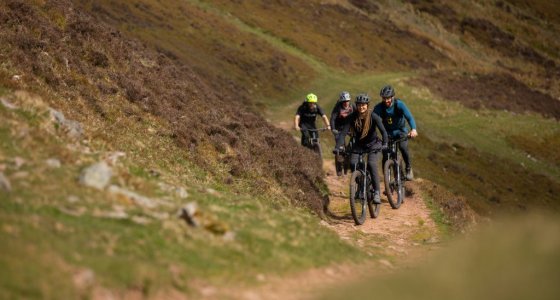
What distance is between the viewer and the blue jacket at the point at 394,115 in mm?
16406

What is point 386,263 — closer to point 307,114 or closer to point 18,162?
point 18,162

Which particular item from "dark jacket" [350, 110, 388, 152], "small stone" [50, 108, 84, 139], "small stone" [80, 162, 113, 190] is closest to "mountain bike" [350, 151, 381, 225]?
"dark jacket" [350, 110, 388, 152]

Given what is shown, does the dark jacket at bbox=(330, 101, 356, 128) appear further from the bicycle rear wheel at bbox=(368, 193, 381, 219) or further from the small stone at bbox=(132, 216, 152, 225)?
the small stone at bbox=(132, 216, 152, 225)

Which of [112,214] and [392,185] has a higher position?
[112,214]

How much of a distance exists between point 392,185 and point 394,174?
0.36 metres

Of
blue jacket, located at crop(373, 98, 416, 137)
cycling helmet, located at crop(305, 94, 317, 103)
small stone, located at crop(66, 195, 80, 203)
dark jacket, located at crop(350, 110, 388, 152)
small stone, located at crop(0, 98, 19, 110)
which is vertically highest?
blue jacket, located at crop(373, 98, 416, 137)

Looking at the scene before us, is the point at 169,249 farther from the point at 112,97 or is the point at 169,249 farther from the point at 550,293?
the point at 112,97

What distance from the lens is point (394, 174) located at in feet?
58.3

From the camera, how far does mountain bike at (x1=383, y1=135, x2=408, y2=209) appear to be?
55.8 feet

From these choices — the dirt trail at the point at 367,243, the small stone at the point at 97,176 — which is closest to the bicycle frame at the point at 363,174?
the dirt trail at the point at 367,243

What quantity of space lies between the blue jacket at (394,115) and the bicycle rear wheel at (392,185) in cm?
93

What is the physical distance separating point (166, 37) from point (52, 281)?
44544 millimetres

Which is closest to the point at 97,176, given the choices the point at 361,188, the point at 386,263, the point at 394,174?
the point at 386,263

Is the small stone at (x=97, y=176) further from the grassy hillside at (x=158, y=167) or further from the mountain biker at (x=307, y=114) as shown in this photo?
the mountain biker at (x=307, y=114)
